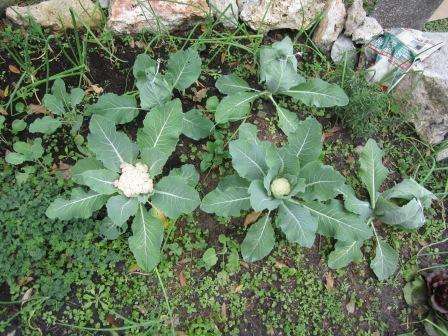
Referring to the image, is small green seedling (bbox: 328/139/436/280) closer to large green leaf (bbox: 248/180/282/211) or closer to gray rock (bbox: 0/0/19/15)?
large green leaf (bbox: 248/180/282/211)

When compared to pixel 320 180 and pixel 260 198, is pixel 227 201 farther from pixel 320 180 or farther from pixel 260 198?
pixel 320 180

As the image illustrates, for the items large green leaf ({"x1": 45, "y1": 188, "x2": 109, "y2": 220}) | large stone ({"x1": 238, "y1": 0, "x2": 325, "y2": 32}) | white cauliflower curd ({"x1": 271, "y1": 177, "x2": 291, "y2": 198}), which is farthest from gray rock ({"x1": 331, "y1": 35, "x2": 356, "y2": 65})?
large green leaf ({"x1": 45, "y1": 188, "x2": 109, "y2": 220})

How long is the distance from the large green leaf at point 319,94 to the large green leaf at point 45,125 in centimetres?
158

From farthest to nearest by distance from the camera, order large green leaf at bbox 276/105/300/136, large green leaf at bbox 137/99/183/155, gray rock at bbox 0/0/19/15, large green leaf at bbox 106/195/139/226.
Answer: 1. gray rock at bbox 0/0/19/15
2. large green leaf at bbox 276/105/300/136
3. large green leaf at bbox 137/99/183/155
4. large green leaf at bbox 106/195/139/226

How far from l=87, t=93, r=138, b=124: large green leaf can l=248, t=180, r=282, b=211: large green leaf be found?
3.20 ft

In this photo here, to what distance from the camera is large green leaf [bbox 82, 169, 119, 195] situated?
2395 mm

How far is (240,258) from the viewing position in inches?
111

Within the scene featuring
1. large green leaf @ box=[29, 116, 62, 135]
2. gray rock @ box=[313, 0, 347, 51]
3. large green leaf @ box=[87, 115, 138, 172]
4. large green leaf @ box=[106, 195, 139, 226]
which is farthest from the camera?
gray rock @ box=[313, 0, 347, 51]

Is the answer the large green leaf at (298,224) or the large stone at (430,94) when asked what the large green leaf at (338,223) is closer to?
the large green leaf at (298,224)

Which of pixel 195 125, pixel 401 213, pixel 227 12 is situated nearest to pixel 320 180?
pixel 401 213

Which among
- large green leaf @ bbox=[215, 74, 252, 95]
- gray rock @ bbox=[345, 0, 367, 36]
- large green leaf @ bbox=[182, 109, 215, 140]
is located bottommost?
large green leaf @ bbox=[182, 109, 215, 140]

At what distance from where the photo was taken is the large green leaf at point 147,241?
2.49 metres

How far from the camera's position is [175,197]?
8.20ft

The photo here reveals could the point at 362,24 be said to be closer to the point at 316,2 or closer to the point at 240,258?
the point at 316,2
